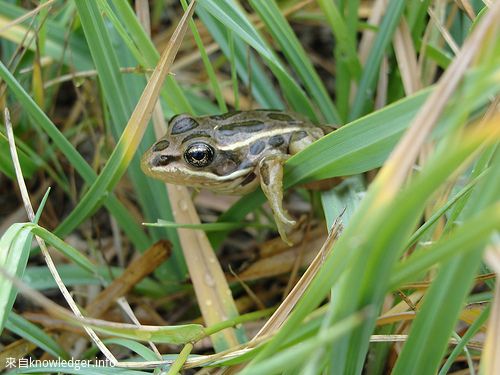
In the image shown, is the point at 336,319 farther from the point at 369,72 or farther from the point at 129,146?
the point at 369,72

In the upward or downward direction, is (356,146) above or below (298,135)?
below

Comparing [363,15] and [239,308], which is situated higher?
[363,15]

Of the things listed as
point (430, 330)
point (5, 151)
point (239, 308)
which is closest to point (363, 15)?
point (239, 308)

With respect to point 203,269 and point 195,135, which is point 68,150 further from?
point 203,269

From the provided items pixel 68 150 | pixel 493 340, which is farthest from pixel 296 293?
pixel 68 150

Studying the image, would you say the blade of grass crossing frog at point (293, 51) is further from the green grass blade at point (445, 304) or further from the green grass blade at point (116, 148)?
the green grass blade at point (445, 304)

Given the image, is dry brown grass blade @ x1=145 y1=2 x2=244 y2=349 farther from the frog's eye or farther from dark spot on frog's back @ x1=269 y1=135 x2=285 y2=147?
dark spot on frog's back @ x1=269 y1=135 x2=285 y2=147

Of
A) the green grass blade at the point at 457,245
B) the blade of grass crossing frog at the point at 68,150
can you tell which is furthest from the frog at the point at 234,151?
the green grass blade at the point at 457,245
